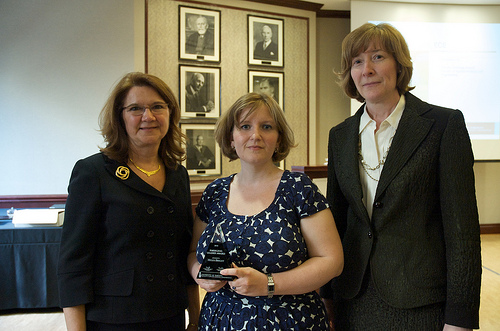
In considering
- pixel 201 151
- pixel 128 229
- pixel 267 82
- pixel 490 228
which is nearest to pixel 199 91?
pixel 201 151

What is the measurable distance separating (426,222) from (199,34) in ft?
15.8

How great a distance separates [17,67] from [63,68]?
1.68ft

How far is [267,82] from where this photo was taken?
19.9 ft

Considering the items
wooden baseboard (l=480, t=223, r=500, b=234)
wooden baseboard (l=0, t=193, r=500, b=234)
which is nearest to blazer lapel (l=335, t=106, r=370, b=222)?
wooden baseboard (l=0, t=193, r=500, b=234)

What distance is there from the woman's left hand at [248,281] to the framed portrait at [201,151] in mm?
4331

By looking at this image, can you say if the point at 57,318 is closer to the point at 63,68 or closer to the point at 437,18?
the point at 63,68

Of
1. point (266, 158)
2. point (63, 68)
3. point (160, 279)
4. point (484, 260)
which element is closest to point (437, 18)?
point (484, 260)

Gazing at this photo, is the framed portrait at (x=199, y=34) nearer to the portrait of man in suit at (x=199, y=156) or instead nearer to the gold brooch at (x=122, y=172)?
the portrait of man in suit at (x=199, y=156)

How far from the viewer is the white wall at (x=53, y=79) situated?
4660 millimetres

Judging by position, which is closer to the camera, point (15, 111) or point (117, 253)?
point (117, 253)

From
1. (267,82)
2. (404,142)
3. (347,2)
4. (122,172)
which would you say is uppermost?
(347,2)

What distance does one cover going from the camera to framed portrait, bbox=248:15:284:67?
591 cm

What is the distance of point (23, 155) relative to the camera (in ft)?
15.4

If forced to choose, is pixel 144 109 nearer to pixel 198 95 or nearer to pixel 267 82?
pixel 198 95
